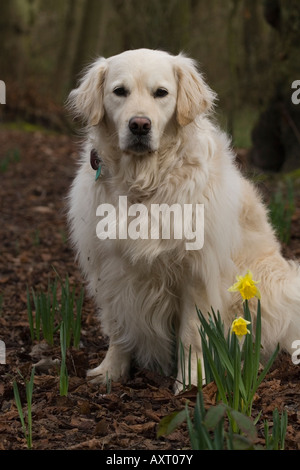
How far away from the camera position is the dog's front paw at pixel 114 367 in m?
3.42

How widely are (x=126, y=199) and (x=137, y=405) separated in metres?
0.94

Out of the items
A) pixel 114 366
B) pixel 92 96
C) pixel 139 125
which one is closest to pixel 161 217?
pixel 139 125

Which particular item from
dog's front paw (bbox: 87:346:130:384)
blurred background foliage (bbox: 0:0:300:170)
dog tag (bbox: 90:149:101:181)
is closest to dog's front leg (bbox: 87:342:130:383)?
dog's front paw (bbox: 87:346:130:384)

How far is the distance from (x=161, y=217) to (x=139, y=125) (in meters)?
0.44

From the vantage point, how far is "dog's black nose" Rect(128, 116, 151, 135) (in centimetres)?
292

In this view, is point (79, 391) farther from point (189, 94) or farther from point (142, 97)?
point (189, 94)

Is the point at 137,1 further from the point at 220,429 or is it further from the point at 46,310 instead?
the point at 220,429

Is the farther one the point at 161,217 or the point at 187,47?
the point at 187,47

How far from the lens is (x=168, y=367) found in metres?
3.46

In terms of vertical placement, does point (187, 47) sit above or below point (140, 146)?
above

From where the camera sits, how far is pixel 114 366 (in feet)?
11.3

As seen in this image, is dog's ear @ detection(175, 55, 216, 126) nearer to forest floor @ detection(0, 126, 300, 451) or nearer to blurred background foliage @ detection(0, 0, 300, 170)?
forest floor @ detection(0, 126, 300, 451)

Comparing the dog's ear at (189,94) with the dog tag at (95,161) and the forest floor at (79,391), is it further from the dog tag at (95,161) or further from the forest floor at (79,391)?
the forest floor at (79,391)

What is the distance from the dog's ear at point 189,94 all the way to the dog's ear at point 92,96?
0.36 m
